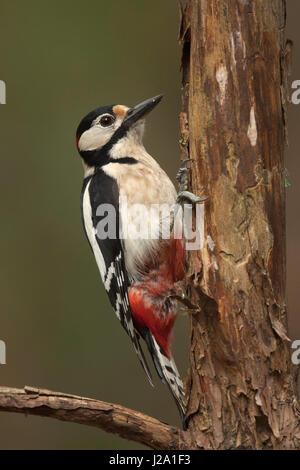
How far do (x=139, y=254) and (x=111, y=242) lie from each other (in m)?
0.14

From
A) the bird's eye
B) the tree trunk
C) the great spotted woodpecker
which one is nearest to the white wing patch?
the great spotted woodpecker

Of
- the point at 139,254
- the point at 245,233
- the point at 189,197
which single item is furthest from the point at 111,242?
the point at 245,233

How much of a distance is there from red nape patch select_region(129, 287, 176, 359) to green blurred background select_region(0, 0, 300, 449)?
68.1 inches

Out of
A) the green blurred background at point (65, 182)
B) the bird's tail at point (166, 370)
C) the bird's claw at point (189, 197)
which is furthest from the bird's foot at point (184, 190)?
the green blurred background at point (65, 182)

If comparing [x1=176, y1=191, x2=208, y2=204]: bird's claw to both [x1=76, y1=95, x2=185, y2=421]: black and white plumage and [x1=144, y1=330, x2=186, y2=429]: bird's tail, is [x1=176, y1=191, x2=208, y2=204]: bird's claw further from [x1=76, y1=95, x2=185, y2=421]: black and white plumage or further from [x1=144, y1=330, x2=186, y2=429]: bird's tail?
[x1=144, y1=330, x2=186, y2=429]: bird's tail

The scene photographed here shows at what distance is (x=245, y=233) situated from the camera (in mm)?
2135

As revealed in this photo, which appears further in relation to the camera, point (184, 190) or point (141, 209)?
point (141, 209)

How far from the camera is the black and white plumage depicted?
9.02 feet

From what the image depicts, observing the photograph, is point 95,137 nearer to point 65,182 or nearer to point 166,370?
point 166,370

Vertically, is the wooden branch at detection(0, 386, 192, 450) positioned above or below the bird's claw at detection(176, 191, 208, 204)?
below

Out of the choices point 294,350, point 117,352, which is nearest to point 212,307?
point 294,350

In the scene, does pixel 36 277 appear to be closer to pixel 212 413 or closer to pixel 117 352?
pixel 117 352

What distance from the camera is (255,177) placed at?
213 cm

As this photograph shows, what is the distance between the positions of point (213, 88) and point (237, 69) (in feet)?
0.31
